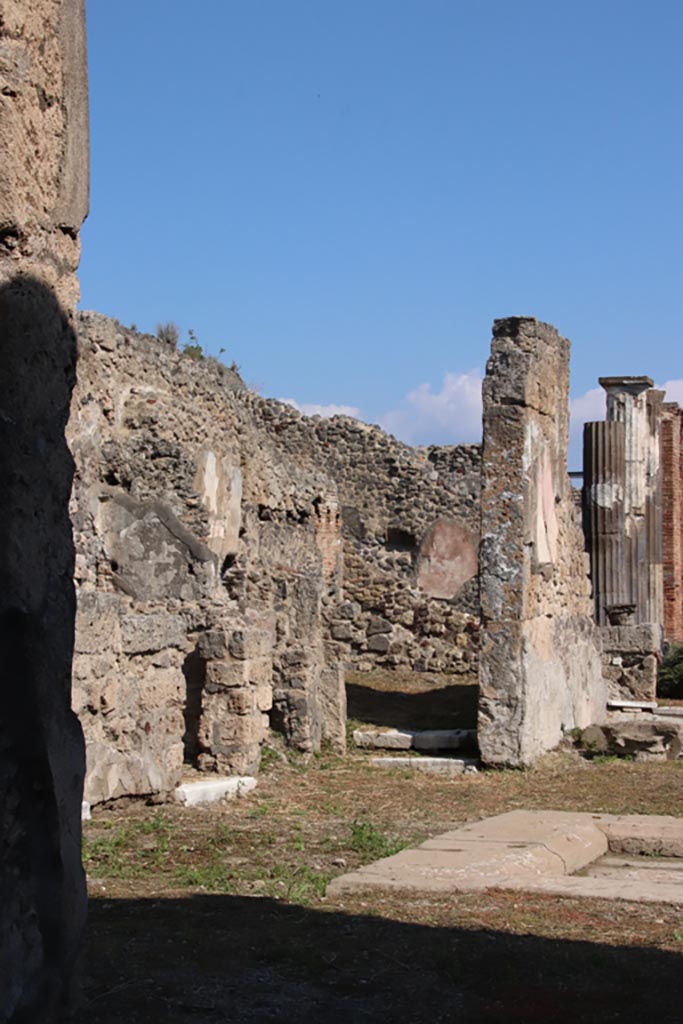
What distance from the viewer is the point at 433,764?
11.2m

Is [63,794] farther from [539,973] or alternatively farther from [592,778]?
[592,778]

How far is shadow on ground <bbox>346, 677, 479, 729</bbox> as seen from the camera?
13.4m

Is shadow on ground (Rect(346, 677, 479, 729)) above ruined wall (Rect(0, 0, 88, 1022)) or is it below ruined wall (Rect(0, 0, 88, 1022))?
below

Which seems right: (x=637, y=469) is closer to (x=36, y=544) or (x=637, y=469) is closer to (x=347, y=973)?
(x=347, y=973)

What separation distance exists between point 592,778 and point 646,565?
23.4ft

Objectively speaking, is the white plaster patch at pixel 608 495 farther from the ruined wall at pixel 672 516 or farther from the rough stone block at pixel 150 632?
the rough stone block at pixel 150 632

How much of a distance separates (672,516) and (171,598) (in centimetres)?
1735

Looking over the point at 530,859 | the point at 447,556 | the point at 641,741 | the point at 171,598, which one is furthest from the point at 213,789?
the point at 447,556

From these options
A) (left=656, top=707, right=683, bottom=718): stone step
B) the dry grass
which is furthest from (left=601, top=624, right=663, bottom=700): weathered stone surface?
the dry grass

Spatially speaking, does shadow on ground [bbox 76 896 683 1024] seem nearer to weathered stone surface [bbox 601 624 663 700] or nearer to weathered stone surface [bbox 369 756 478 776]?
weathered stone surface [bbox 369 756 478 776]

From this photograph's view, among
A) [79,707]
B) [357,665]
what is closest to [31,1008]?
[79,707]

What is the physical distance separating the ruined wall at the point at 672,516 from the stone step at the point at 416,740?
13.4m

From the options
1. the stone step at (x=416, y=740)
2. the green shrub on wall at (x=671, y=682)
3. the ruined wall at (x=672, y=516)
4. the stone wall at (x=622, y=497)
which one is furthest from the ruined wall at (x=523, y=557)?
the ruined wall at (x=672, y=516)

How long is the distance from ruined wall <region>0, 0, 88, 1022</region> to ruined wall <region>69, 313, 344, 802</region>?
14.0ft
